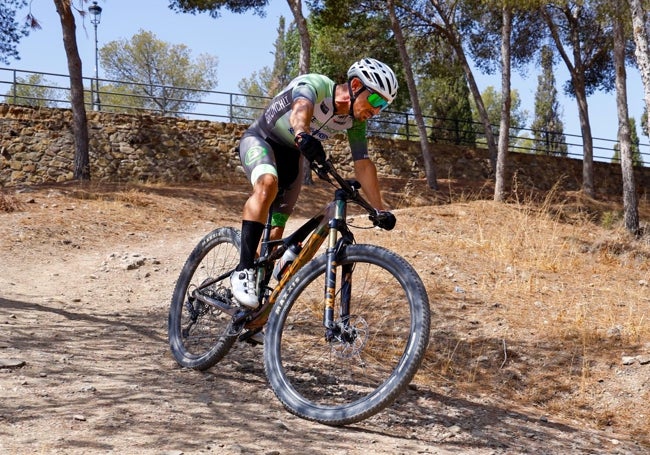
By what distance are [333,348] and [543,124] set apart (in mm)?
49742

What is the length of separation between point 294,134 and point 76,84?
15.9 m

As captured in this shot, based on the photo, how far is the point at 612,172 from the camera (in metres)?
32.4

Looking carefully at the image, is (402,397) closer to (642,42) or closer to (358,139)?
(358,139)

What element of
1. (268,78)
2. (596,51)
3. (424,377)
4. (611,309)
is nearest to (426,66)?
(596,51)

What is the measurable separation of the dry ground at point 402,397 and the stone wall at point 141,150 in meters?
9.36

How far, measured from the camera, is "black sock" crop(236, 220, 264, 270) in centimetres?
476

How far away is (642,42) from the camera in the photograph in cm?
1284

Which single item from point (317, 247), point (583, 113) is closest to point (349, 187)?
point (317, 247)

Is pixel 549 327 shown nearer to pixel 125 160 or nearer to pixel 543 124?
pixel 125 160

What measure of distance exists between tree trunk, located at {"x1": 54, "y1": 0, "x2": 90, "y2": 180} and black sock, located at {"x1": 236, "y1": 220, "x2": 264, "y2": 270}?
1524 cm

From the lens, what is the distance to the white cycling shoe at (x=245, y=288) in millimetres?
4758

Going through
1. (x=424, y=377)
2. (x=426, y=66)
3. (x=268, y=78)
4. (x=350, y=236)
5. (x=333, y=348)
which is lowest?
(x=424, y=377)

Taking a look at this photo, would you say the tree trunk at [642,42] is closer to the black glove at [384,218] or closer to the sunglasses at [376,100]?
the sunglasses at [376,100]

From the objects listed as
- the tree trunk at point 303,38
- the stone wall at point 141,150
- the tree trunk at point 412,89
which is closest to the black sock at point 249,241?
the tree trunk at point 303,38
